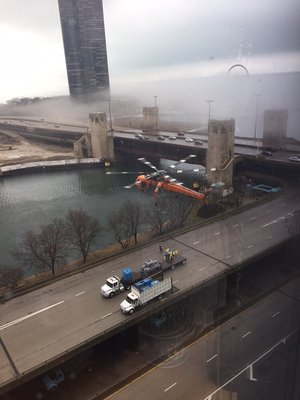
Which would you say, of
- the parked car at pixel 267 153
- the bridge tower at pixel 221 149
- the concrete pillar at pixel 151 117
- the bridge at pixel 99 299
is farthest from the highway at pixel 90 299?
the concrete pillar at pixel 151 117

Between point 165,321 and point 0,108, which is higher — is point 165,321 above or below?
below

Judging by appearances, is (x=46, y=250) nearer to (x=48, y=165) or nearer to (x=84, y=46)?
(x=84, y=46)

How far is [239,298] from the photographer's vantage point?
143 inches

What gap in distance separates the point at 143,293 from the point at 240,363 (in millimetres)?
1592

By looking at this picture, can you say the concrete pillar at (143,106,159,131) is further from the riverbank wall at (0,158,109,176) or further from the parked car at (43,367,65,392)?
the parked car at (43,367,65,392)

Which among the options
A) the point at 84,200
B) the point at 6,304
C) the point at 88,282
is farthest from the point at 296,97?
the point at 84,200

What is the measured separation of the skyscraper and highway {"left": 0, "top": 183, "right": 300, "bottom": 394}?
4870 mm

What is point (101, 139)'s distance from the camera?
46.9 feet

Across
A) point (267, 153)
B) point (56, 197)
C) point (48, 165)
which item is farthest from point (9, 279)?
point (48, 165)

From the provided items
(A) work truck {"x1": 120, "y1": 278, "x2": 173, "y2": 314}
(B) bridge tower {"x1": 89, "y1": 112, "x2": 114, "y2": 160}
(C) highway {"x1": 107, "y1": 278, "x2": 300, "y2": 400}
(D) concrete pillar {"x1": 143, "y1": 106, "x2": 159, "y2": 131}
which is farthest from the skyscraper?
(C) highway {"x1": 107, "y1": 278, "x2": 300, "y2": 400}

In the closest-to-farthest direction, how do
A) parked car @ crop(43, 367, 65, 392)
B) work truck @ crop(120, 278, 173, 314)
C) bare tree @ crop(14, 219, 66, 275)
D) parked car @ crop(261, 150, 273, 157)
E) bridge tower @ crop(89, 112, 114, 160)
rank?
1. parked car @ crop(43, 367, 65, 392)
2. work truck @ crop(120, 278, 173, 314)
3. bare tree @ crop(14, 219, 66, 275)
4. parked car @ crop(261, 150, 273, 157)
5. bridge tower @ crop(89, 112, 114, 160)

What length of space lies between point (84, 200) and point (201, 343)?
290 inches

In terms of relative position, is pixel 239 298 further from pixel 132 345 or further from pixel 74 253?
pixel 74 253

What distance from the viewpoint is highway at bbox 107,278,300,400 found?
4.59 ft
